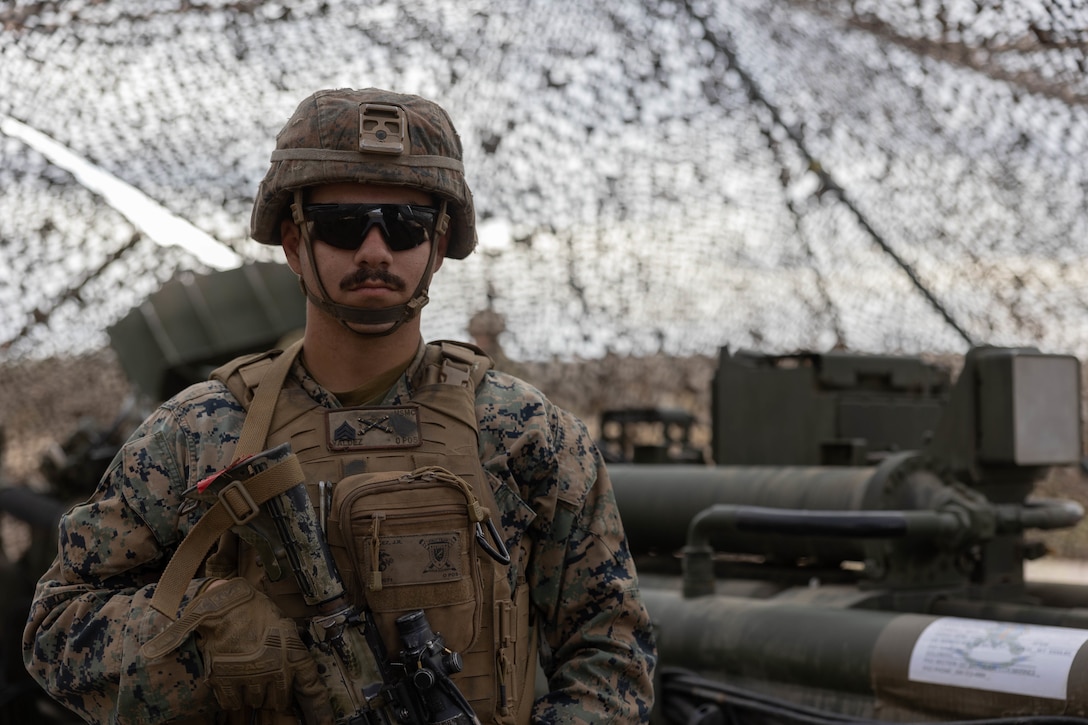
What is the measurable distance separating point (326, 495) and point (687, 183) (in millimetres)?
4673

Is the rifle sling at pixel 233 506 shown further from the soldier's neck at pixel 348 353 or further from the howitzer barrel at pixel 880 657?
the howitzer barrel at pixel 880 657

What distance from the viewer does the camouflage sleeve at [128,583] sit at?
2023 millimetres

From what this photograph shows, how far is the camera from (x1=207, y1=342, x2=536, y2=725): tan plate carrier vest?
2.05 meters

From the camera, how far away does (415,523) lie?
206 centimetres

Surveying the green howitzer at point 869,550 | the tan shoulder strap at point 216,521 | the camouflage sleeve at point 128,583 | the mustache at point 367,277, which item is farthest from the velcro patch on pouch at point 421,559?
the green howitzer at point 869,550

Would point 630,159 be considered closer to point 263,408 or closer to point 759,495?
point 759,495

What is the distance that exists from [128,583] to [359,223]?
0.65m

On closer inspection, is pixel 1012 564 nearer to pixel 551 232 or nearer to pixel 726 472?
pixel 726 472

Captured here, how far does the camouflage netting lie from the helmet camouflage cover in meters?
2.91

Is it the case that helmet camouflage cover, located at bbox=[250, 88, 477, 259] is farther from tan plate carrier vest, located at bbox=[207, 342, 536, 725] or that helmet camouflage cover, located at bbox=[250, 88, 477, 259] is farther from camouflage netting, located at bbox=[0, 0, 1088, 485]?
camouflage netting, located at bbox=[0, 0, 1088, 485]

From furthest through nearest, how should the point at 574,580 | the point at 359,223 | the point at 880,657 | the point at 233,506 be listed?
the point at 880,657 < the point at 574,580 < the point at 359,223 < the point at 233,506

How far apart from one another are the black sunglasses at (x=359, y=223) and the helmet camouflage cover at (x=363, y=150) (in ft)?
0.13

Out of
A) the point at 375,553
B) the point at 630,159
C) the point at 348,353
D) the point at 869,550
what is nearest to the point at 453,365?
the point at 348,353

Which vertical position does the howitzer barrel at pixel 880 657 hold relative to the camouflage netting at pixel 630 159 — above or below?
below
